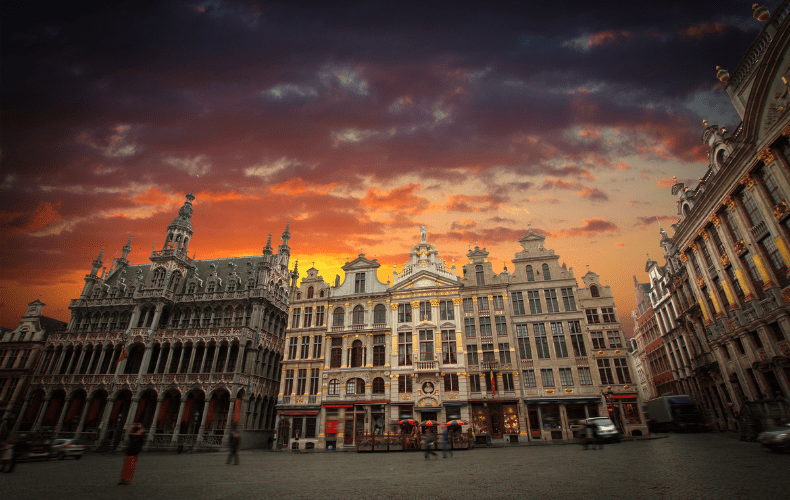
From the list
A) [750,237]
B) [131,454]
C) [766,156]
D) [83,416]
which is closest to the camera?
[131,454]

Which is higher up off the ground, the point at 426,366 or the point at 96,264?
the point at 96,264

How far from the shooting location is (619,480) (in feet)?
38.0

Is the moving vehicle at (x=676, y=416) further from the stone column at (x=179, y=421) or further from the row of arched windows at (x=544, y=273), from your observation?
the stone column at (x=179, y=421)

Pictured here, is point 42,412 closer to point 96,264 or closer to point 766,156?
point 96,264

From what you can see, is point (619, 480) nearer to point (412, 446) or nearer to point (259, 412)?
point (412, 446)

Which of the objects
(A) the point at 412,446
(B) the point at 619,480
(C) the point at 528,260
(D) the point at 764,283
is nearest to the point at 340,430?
(A) the point at 412,446

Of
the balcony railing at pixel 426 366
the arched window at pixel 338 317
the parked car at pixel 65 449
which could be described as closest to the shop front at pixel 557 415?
the balcony railing at pixel 426 366

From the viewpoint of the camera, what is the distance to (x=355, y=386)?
41.8 m

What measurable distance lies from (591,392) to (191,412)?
4643cm

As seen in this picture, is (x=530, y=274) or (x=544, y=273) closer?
(x=544, y=273)

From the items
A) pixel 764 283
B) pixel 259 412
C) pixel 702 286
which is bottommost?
pixel 259 412

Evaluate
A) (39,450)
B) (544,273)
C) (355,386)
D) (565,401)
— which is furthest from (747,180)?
(39,450)

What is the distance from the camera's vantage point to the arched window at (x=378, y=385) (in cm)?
4128

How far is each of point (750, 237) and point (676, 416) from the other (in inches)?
817
